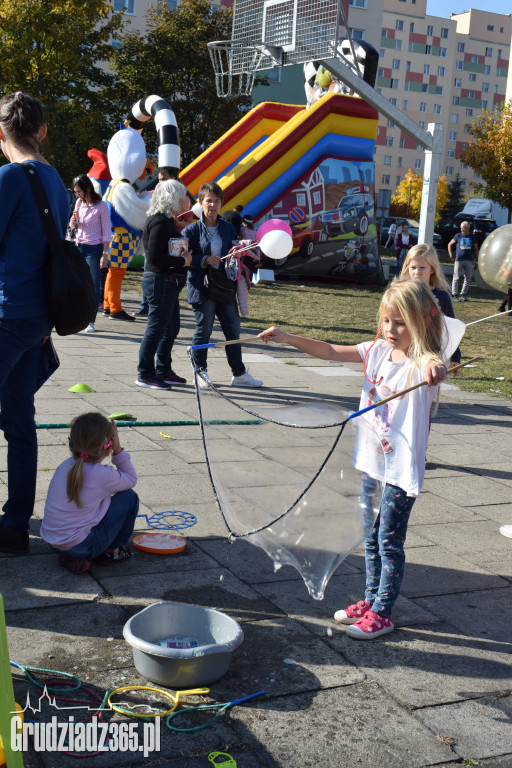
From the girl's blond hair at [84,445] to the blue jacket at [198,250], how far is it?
4258 mm

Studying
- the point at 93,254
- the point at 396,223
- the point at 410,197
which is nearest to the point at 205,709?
the point at 93,254

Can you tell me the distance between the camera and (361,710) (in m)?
3.00

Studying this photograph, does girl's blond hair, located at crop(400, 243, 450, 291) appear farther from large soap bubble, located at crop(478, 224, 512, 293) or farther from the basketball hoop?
the basketball hoop

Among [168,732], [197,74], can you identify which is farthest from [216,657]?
→ [197,74]

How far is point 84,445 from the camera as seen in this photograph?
13.0 feet

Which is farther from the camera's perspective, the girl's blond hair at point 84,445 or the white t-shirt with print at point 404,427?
the girl's blond hair at point 84,445

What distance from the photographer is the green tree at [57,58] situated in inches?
977

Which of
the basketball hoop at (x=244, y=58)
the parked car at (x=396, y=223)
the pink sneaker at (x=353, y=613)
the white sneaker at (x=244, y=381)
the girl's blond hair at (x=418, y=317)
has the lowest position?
the pink sneaker at (x=353, y=613)

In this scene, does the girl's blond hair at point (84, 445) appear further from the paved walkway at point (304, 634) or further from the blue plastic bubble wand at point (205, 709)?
the blue plastic bubble wand at point (205, 709)

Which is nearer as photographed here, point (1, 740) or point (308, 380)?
point (1, 740)

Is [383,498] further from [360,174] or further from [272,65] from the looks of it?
[360,174]

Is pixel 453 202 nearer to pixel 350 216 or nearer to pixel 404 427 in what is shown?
pixel 350 216

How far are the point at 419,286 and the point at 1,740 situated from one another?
241 cm

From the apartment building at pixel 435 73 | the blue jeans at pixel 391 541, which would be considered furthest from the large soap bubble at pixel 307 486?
the apartment building at pixel 435 73
